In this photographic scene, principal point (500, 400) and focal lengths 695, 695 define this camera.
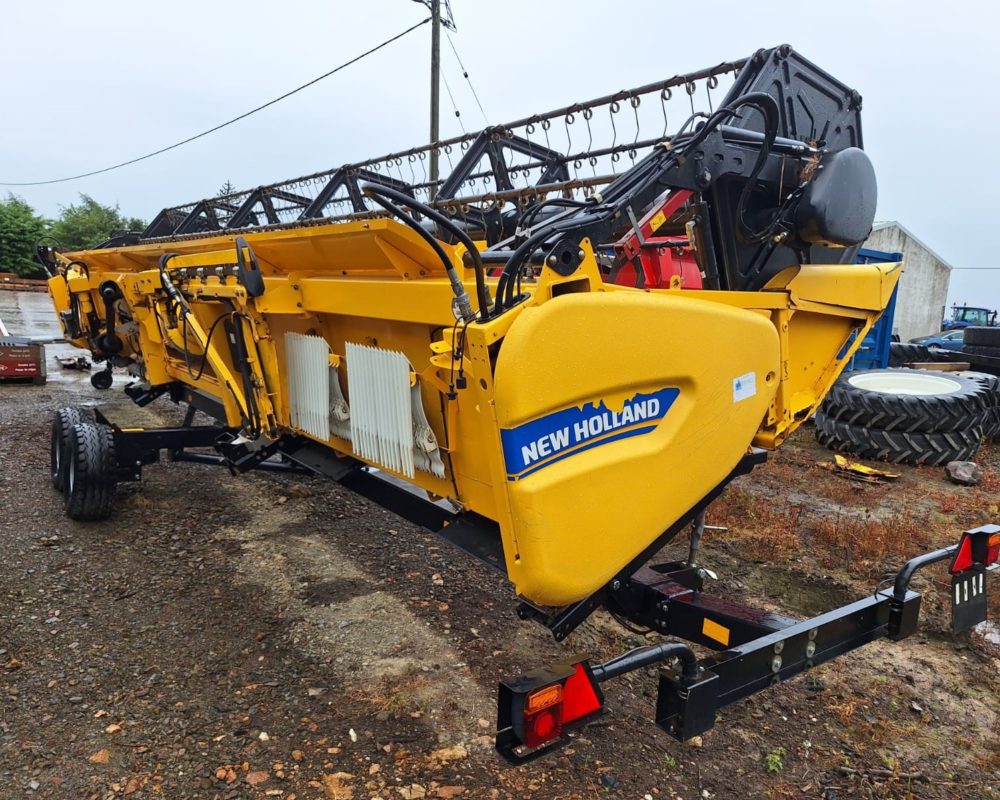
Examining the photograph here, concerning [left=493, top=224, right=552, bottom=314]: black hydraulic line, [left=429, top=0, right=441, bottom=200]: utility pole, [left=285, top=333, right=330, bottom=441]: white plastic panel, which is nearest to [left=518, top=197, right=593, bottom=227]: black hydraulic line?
[left=493, top=224, right=552, bottom=314]: black hydraulic line

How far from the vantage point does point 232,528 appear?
446 centimetres

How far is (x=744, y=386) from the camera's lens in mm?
2176

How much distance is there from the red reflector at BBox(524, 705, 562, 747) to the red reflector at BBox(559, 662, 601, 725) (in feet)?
0.07

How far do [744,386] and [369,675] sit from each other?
6.33 ft

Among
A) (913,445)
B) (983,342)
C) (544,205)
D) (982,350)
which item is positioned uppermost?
(544,205)

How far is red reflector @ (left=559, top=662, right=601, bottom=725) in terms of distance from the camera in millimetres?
1709

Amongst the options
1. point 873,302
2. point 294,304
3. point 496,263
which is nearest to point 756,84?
point 873,302

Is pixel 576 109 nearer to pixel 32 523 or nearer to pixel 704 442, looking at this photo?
pixel 704 442

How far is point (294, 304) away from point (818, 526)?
12.0 feet

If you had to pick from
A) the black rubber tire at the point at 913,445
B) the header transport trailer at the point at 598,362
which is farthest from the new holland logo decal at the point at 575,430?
the black rubber tire at the point at 913,445

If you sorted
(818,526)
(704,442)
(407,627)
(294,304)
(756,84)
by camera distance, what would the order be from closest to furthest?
(704,442)
(756,84)
(294,304)
(407,627)
(818,526)

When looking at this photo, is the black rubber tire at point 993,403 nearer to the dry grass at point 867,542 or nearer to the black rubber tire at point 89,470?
the dry grass at point 867,542

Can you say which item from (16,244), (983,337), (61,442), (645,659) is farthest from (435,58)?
(16,244)

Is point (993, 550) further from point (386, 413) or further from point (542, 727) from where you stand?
point (386, 413)
